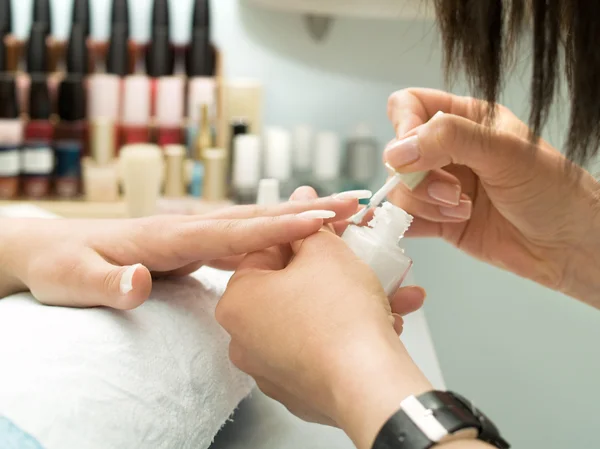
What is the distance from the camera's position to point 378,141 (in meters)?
1.56

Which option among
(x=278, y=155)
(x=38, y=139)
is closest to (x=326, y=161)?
(x=278, y=155)

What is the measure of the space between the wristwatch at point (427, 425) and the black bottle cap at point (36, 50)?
120 cm

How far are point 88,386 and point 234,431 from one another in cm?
20

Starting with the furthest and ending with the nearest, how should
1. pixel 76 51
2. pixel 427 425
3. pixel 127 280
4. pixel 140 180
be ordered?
pixel 76 51 < pixel 140 180 < pixel 127 280 < pixel 427 425

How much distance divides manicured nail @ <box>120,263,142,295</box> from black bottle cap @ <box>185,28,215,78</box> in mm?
944

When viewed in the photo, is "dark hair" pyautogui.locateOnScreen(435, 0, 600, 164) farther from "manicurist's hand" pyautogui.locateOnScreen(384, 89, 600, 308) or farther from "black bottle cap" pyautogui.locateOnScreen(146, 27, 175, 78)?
"black bottle cap" pyautogui.locateOnScreen(146, 27, 175, 78)

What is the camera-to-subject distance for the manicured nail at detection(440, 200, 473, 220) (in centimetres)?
79

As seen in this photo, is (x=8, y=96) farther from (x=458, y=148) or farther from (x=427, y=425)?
(x=427, y=425)

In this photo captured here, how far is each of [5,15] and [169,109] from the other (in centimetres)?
40

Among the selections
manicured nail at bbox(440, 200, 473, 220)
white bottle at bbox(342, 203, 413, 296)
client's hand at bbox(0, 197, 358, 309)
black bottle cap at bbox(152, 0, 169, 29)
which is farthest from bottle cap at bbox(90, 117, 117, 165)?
white bottle at bbox(342, 203, 413, 296)

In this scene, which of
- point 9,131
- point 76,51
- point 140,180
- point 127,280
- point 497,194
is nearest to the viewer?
point 127,280

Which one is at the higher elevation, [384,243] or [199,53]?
[199,53]

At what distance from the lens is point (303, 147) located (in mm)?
1459

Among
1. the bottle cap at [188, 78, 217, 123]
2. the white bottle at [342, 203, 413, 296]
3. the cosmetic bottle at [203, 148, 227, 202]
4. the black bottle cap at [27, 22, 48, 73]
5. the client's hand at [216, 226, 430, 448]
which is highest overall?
the black bottle cap at [27, 22, 48, 73]
